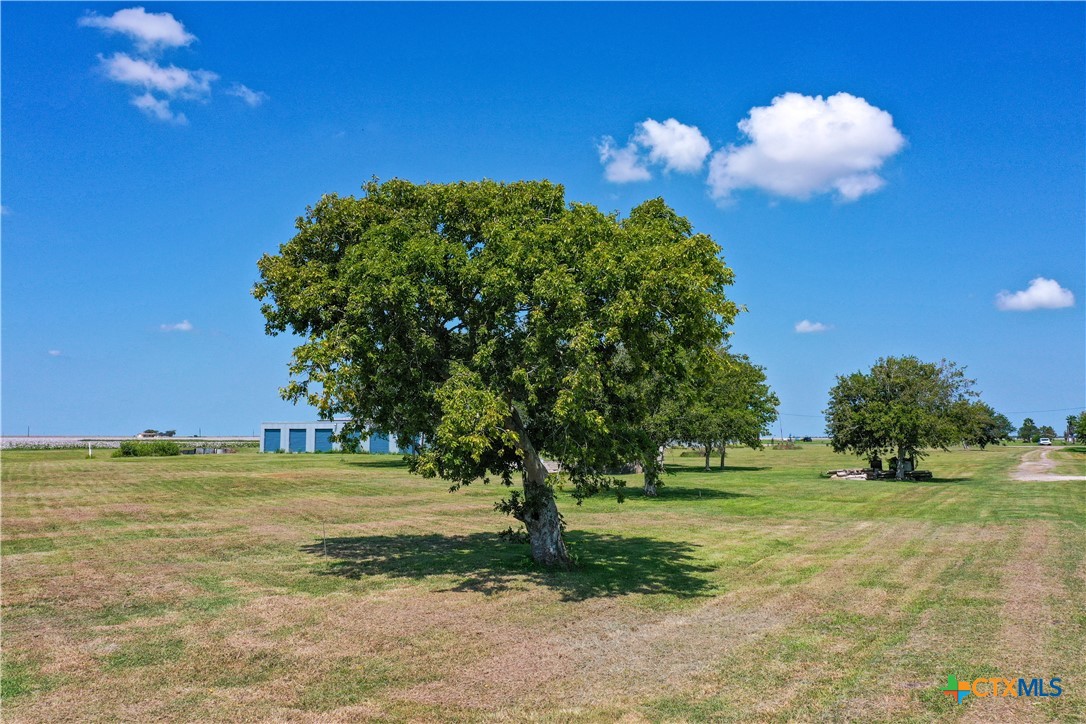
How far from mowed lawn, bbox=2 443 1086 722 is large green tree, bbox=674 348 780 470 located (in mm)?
15238

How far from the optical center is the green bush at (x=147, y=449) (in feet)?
259

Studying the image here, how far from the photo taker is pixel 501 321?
54.6 ft

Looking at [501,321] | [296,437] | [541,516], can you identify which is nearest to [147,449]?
[296,437]

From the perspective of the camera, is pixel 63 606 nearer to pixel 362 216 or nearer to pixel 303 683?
pixel 303 683

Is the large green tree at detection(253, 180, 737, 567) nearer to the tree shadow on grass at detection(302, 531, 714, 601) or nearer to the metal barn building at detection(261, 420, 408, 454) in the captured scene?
the tree shadow on grass at detection(302, 531, 714, 601)

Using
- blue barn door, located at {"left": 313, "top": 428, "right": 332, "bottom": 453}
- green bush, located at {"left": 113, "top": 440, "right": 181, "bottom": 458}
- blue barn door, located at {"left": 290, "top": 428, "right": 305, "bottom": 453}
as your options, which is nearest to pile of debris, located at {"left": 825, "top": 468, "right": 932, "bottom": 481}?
blue barn door, located at {"left": 313, "top": 428, "right": 332, "bottom": 453}

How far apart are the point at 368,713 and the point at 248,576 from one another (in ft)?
33.5

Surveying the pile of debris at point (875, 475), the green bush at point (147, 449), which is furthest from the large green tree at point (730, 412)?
the green bush at point (147, 449)

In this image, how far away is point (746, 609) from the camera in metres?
14.8

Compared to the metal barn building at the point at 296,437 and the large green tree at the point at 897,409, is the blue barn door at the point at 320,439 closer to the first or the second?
the metal barn building at the point at 296,437

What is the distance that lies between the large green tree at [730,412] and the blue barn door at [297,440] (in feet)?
219

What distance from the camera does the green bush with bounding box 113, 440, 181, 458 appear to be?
78.9m

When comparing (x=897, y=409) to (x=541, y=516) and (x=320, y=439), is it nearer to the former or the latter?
(x=541, y=516)

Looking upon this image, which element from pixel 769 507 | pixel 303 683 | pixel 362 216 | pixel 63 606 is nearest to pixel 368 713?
pixel 303 683
